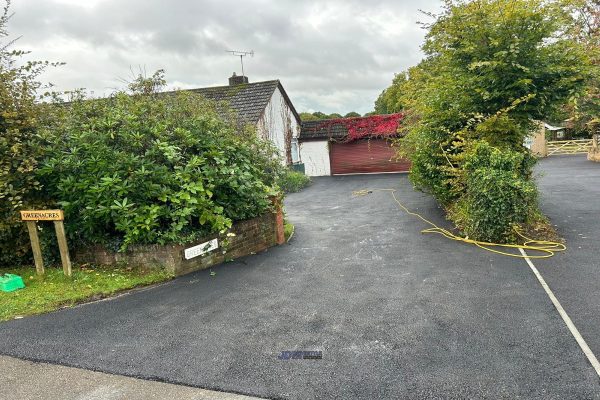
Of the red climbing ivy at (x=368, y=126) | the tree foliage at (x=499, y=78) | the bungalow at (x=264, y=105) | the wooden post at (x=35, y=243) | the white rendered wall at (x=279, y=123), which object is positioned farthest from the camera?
the red climbing ivy at (x=368, y=126)

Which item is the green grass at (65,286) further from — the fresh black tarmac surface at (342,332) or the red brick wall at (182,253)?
the fresh black tarmac surface at (342,332)

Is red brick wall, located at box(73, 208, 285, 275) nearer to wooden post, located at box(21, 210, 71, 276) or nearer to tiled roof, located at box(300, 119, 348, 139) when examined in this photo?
wooden post, located at box(21, 210, 71, 276)

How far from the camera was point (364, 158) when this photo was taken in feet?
78.3

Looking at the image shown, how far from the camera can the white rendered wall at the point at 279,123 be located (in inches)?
737

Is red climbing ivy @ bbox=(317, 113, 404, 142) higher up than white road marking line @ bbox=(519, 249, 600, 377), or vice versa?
red climbing ivy @ bbox=(317, 113, 404, 142)

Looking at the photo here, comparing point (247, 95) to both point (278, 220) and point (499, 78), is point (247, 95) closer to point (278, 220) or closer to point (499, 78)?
point (278, 220)

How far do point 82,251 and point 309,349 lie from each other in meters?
4.72

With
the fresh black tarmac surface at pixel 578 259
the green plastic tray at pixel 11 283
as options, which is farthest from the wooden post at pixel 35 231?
the fresh black tarmac surface at pixel 578 259

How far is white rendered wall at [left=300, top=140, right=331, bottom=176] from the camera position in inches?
963

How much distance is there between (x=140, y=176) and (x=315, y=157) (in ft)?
62.6

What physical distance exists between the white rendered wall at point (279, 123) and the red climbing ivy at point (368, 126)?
2712 millimetres

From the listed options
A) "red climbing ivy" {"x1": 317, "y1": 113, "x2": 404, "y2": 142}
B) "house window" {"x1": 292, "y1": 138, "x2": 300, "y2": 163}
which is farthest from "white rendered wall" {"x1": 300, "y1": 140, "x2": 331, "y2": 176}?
"red climbing ivy" {"x1": 317, "y1": 113, "x2": 404, "y2": 142}

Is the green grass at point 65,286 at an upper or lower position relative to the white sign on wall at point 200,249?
lower

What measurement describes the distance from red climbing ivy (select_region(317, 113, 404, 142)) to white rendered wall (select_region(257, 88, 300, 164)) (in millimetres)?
2712
